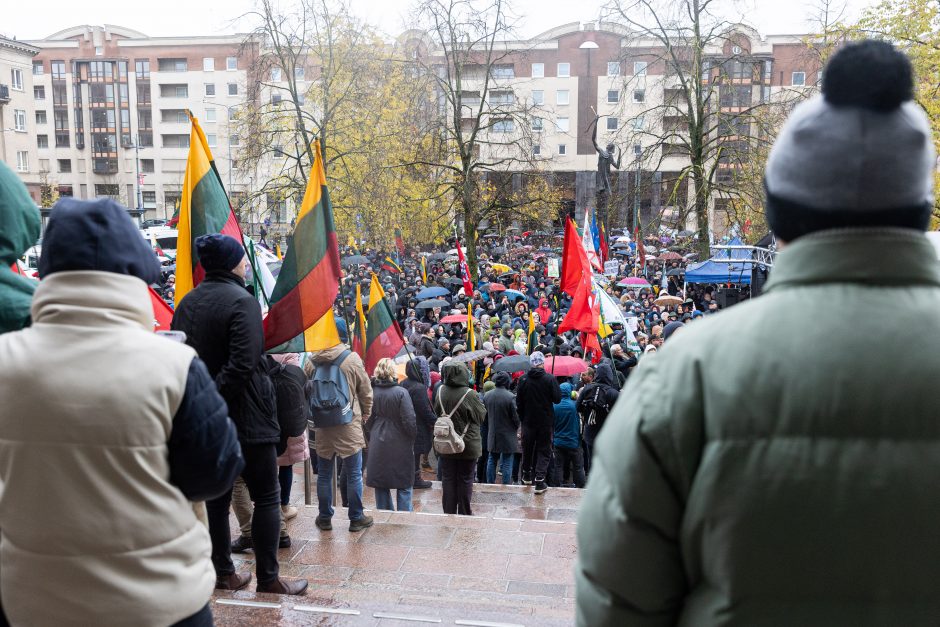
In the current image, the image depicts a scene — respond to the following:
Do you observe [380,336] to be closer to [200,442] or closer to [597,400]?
[597,400]

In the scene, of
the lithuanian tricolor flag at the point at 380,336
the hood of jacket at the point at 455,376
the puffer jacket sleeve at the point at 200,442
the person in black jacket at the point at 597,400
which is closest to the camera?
the puffer jacket sleeve at the point at 200,442

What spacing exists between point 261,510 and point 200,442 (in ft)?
7.58

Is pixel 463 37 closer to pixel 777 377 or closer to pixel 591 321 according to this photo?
pixel 591 321

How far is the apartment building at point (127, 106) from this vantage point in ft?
267

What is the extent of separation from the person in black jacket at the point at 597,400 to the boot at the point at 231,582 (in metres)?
5.87

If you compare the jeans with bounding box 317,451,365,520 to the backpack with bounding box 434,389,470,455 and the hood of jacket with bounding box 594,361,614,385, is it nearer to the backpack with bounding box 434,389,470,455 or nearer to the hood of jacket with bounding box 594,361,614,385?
the backpack with bounding box 434,389,470,455

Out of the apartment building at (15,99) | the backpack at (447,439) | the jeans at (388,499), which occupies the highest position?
the apartment building at (15,99)

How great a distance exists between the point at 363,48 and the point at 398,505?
27967 millimetres

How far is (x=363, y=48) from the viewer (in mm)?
33281

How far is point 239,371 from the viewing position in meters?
4.26

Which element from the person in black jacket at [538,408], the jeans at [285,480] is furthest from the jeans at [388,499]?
the person in black jacket at [538,408]

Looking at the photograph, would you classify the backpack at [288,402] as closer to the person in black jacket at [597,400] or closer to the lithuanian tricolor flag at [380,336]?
the lithuanian tricolor flag at [380,336]

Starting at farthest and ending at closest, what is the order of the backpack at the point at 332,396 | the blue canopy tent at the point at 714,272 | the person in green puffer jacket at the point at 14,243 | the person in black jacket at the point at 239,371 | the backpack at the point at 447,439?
1. the blue canopy tent at the point at 714,272
2. the backpack at the point at 447,439
3. the backpack at the point at 332,396
4. the person in black jacket at the point at 239,371
5. the person in green puffer jacket at the point at 14,243

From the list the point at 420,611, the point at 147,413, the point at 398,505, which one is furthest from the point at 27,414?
the point at 398,505
